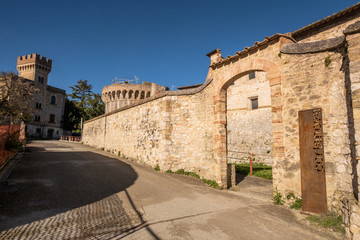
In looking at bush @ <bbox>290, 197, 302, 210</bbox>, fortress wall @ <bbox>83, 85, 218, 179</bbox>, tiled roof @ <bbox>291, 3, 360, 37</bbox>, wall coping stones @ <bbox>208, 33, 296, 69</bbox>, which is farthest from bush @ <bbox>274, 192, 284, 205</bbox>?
tiled roof @ <bbox>291, 3, 360, 37</bbox>

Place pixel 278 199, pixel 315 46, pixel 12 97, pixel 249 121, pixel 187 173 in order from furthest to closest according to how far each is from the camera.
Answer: pixel 249 121 < pixel 12 97 < pixel 187 173 < pixel 278 199 < pixel 315 46

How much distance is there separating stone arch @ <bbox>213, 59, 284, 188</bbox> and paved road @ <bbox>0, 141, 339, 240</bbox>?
1.35 metres

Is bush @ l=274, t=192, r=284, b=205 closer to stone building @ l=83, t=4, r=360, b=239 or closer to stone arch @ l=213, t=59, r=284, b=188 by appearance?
stone building @ l=83, t=4, r=360, b=239

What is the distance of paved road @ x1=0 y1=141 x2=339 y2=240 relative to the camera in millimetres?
3621

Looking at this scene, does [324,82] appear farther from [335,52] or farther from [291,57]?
[291,57]

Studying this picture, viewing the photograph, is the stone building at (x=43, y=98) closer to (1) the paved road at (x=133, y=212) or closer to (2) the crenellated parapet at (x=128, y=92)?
(2) the crenellated parapet at (x=128, y=92)

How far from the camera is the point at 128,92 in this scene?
2633 cm

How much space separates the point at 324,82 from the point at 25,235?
702cm

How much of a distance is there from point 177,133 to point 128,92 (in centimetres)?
1892

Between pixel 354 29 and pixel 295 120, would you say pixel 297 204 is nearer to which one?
pixel 295 120

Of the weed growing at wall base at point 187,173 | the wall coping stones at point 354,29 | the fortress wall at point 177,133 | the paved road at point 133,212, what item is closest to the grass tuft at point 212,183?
the fortress wall at point 177,133

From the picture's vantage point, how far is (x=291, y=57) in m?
5.57

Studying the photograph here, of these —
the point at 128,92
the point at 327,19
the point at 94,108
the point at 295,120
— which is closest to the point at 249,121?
the point at 327,19

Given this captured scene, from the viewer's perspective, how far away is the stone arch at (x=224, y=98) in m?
5.65
